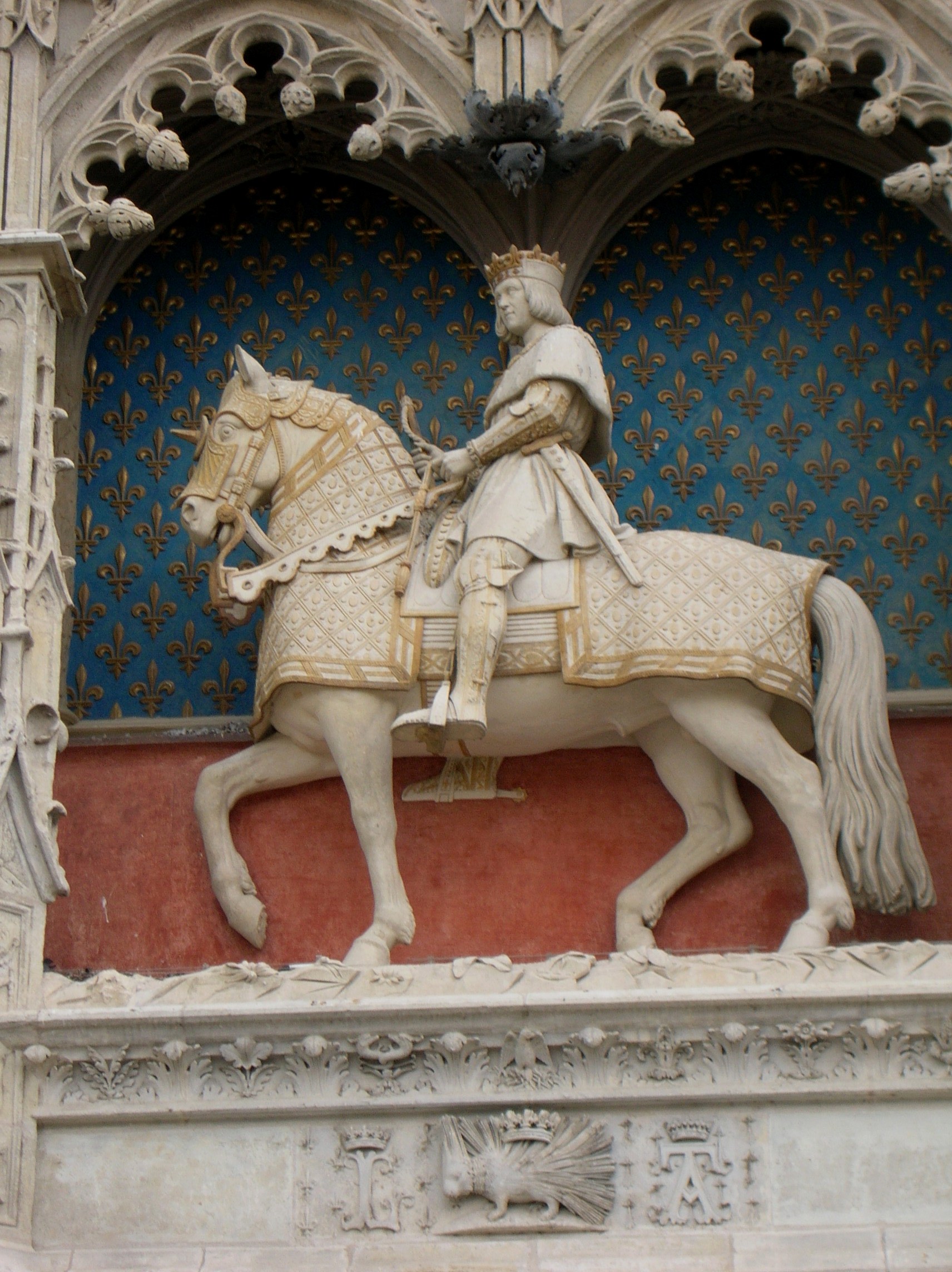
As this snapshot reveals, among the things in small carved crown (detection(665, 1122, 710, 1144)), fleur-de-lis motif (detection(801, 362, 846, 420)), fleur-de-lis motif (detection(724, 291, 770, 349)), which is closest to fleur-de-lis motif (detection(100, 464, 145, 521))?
fleur-de-lis motif (detection(724, 291, 770, 349))

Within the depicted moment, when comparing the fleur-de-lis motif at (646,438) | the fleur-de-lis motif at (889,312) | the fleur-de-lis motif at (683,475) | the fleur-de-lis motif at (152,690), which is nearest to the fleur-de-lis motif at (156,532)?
the fleur-de-lis motif at (152,690)

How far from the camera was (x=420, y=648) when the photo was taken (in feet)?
30.4

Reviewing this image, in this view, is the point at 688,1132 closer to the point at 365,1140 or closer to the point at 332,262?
the point at 365,1140

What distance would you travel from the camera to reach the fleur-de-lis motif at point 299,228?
10844 mm

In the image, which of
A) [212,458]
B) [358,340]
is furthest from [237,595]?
[358,340]

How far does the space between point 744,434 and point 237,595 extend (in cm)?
226

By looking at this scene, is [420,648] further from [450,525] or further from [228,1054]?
[228,1054]

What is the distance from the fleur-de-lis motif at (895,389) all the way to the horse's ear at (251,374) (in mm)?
2509

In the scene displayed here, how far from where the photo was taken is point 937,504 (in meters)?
10.2

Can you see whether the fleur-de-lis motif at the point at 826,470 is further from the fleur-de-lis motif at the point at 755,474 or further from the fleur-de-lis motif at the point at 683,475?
the fleur-de-lis motif at the point at 683,475

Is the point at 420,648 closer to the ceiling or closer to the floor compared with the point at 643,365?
closer to the floor

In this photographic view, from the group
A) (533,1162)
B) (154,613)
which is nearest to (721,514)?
(154,613)

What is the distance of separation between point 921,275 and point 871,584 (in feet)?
4.46

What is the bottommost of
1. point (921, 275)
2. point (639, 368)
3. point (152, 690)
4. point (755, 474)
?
point (152, 690)
